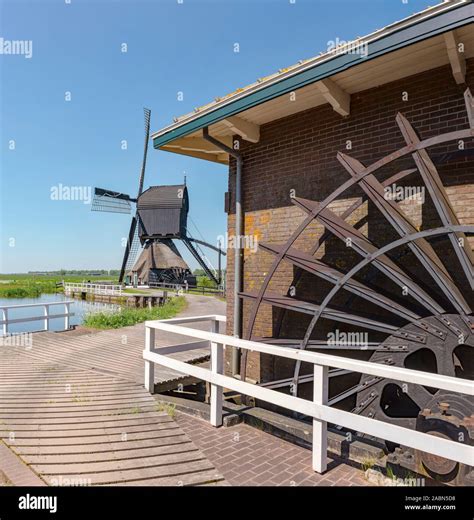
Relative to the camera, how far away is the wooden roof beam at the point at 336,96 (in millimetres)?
4738

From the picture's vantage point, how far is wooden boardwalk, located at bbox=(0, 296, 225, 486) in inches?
119

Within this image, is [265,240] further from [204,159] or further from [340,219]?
[204,159]

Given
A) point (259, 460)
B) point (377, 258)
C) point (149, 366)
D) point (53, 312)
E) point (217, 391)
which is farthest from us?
point (53, 312)

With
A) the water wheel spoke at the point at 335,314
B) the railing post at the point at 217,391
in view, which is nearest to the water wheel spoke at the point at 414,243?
the water wheel spoke at the point at 335,314

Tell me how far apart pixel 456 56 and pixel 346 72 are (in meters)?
1.19

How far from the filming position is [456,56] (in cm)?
396

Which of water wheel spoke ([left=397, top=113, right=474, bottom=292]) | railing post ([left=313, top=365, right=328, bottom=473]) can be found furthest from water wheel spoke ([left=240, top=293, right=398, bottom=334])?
railing post ([left=313, top=365, right=328, bottom=473])

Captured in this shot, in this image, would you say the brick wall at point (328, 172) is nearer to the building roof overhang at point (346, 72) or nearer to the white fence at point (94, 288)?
the building roof overhang at point (346, 72)

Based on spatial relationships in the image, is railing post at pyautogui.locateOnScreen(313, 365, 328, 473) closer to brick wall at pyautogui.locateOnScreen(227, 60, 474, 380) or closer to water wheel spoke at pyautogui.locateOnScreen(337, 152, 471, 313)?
water wheel spoke at pyautogui.locateOnScreen(337, 152, 471, 313)

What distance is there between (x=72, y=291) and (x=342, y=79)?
39.2 m

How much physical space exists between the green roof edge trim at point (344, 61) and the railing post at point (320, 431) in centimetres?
317

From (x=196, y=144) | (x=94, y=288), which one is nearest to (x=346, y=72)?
(x=196, y=144)

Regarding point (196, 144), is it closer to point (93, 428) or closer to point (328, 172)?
point (328, 172)
